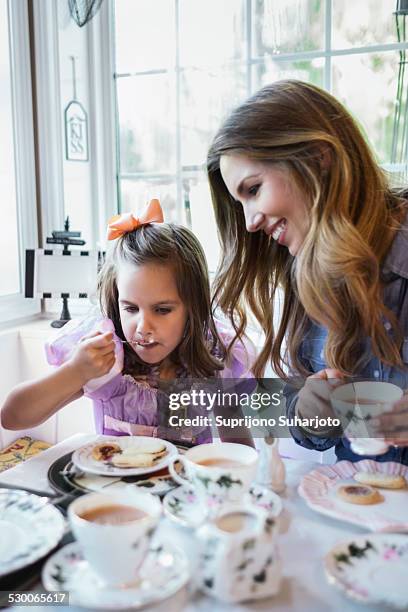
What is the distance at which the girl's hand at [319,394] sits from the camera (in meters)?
0.98

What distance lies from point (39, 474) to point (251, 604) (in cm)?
42

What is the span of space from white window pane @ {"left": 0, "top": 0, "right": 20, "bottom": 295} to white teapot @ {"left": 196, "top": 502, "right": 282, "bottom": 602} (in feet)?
5.98

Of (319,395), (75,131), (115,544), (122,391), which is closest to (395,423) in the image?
(319,395)

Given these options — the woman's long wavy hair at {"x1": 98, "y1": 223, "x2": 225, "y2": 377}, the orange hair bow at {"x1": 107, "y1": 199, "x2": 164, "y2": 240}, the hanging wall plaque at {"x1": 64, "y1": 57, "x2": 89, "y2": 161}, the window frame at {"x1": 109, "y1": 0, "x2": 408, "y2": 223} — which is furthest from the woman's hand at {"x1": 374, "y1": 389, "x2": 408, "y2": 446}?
the hanging wall plaque at {"x1": 64, "y1": 57, "x2": 89, "y2": 161}

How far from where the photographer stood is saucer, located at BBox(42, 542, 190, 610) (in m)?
0.53

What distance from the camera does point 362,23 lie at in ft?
6.38

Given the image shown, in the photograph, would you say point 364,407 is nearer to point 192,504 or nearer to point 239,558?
point 192,504

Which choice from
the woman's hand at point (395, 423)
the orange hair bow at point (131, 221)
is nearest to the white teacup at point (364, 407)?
the woman's hand at point (395, 423)

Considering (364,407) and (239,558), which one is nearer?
(239,558)

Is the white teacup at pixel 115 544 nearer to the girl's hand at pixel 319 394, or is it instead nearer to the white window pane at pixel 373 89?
the girl's hand at pixel 319 394

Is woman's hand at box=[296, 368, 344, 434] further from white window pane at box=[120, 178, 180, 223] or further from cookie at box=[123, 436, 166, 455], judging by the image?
white window pane at box=[120, 178, 180, 223]

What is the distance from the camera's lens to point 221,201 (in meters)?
1.11

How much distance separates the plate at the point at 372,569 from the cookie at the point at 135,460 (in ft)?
1.08

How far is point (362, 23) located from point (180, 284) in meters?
1.31
